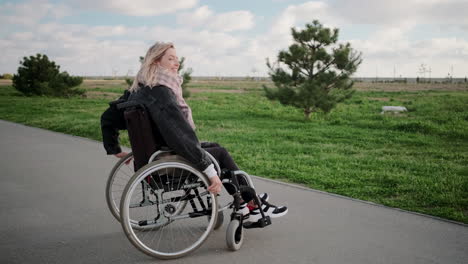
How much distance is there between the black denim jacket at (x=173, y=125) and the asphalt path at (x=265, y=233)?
78 centimetres

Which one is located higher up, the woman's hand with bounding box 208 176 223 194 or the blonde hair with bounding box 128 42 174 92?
the blonde hair with bounding box 128 42 174 92

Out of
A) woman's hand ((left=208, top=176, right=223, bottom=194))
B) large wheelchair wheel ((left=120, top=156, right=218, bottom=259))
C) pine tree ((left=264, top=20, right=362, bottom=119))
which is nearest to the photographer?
large wheelchair wheel ((left=120, top=156, right=218, bottom=259))

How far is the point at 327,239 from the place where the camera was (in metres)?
3.76

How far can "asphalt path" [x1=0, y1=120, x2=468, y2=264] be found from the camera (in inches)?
134

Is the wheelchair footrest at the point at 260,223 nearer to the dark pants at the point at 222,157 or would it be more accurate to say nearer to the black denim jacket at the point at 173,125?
the dark pants at the point at 222,157

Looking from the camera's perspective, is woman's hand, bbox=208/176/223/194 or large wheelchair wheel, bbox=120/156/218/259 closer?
large wheelchair wheel, bbox=120/156/218/259

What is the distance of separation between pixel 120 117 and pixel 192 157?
81cm

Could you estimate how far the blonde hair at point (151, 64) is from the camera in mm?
3447

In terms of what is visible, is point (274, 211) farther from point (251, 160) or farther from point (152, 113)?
point (251, 160)

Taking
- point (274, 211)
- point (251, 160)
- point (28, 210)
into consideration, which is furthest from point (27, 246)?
point (251, 160)

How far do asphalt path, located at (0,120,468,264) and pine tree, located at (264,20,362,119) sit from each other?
10841 millimetres

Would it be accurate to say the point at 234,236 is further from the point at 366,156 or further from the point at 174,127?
the point at 366,156

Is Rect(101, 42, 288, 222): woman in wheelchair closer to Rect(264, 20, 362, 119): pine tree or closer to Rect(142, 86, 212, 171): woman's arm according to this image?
Rect(142, 86, 212, 171): woman's arm

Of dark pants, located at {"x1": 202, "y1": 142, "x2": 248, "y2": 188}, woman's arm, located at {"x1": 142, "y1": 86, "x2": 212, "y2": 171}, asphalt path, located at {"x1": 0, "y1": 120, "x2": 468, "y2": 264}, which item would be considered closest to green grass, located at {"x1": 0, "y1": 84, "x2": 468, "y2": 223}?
asphalt path, located at {"x1": 0, "y1": 120, "x2": 468, "y2": 264}
